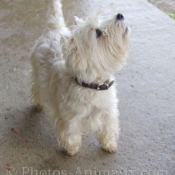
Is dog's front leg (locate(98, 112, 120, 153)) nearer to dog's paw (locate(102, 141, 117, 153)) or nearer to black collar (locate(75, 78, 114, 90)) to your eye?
dog's paw (locate(102, 141, 117, 153))

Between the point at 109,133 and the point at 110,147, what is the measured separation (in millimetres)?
141

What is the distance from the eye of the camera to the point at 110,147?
6.74 feet

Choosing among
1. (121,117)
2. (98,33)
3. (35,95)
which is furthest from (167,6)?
(98,33)

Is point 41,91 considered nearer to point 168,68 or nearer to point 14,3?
point 168,68

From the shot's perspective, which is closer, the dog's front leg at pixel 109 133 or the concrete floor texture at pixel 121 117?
the dog's front leg at pixel 109 133

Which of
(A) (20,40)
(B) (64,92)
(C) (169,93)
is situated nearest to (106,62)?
(B) (64,92)

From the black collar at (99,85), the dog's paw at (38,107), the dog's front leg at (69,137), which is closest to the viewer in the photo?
the black collar at (99,85)

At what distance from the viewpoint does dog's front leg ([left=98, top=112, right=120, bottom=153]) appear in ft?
6.21

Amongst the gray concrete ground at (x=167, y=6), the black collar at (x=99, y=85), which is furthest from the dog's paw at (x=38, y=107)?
the gray concrete ground at (x=167, y=6)

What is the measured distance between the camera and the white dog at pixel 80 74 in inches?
59.1

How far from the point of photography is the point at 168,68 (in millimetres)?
2750

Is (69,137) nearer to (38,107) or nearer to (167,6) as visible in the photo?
(38,107)

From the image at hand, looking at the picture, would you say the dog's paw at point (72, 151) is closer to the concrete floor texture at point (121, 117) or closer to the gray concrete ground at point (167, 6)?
the concrete floor texture at point (121, 117)

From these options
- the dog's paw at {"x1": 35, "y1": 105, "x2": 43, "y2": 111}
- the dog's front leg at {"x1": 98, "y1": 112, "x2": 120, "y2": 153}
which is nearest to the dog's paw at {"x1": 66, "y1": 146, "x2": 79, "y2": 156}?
the dog's front leg at {"x1": 98, "y1": 112, "x2": 120, "y2": 153}
